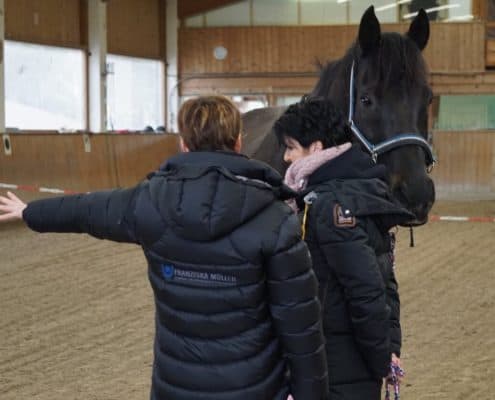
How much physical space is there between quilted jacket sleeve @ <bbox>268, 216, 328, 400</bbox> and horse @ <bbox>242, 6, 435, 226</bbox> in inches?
45.8

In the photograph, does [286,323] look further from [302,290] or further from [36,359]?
[36,359]

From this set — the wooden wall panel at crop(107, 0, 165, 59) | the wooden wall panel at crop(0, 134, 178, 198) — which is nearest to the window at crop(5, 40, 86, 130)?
the wooden wall panel at crop(107, 0, 165, 59)

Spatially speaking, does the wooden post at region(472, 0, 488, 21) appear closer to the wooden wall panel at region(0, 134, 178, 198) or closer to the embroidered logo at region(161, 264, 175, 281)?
the wooden wall panel at region(0, 134, 178, 198)

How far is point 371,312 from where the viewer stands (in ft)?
8.55

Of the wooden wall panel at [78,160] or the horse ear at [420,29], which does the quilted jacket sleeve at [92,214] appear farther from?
the wooden wall panel at [78,160]

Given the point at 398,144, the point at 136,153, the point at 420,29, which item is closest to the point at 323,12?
the point at 136,153

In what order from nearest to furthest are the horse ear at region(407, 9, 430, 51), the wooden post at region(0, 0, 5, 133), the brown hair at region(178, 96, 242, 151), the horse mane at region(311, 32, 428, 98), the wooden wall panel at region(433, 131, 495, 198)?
the brown hair at region(178, 96, 242, 151) < the horse mane at region(311, 32, 428, 98) < the horse ear at region(407, 9, 430, 51) < the wooden post at region(0, 0, 5, 133) < the wooden wall panel at region(433, 131, 495, 198)

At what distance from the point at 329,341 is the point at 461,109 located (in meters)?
17.9

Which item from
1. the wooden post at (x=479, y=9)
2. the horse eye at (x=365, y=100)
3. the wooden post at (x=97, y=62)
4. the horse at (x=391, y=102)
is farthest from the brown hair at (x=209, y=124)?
the wooden post at (x=479, y=9)

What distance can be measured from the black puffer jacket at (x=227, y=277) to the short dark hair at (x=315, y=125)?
18.7 inches

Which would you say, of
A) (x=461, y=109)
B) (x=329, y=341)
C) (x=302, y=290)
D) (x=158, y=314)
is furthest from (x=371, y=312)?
(x=461, y=109)

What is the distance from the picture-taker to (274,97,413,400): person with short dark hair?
8.52ft

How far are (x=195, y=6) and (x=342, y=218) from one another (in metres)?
19.5

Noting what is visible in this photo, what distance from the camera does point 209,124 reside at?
91.2 inches
